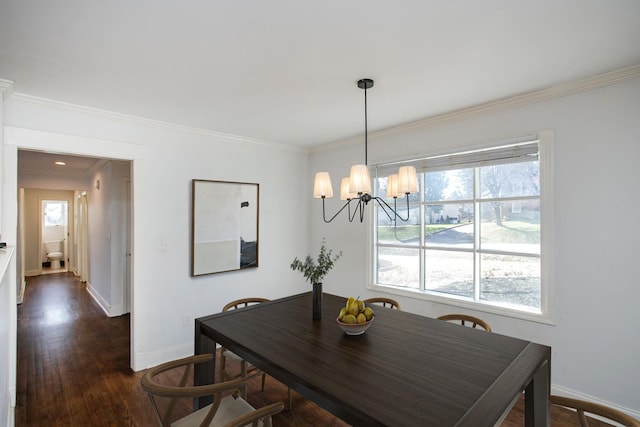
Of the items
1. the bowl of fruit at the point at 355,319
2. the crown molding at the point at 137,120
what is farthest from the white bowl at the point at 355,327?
the crown molding at the point at 137,120

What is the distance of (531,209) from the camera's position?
8.73 ft

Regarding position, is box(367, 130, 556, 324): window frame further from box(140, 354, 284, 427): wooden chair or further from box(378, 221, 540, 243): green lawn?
box(140, 354, 284, 427): wooden chair

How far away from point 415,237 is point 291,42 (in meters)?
2.40

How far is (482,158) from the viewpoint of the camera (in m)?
2.91

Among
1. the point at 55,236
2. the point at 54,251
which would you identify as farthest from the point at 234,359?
the point at 55,236

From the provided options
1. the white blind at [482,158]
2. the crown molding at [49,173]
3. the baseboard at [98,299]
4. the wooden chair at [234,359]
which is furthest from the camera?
the crown molding at [49,173]

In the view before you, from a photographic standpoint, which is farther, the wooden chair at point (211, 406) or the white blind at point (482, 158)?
the white blind at point (482, 158)

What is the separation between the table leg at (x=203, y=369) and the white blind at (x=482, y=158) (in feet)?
8.29

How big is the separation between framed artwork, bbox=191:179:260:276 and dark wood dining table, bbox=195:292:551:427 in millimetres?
1540

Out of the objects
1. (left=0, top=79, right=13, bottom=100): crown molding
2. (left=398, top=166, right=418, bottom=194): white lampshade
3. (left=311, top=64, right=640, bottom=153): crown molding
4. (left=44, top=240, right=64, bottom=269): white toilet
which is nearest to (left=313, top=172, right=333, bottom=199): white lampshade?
(left=398, top=166, right=418, bottom=194): white lampshade

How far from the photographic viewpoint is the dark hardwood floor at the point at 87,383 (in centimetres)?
238

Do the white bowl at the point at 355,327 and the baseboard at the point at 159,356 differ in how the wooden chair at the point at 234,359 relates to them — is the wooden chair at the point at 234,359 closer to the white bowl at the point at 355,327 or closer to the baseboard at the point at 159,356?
the baseboard at the point at 159,356

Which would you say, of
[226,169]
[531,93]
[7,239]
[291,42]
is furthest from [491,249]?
[7,239]

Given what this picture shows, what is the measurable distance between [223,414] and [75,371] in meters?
2.39
